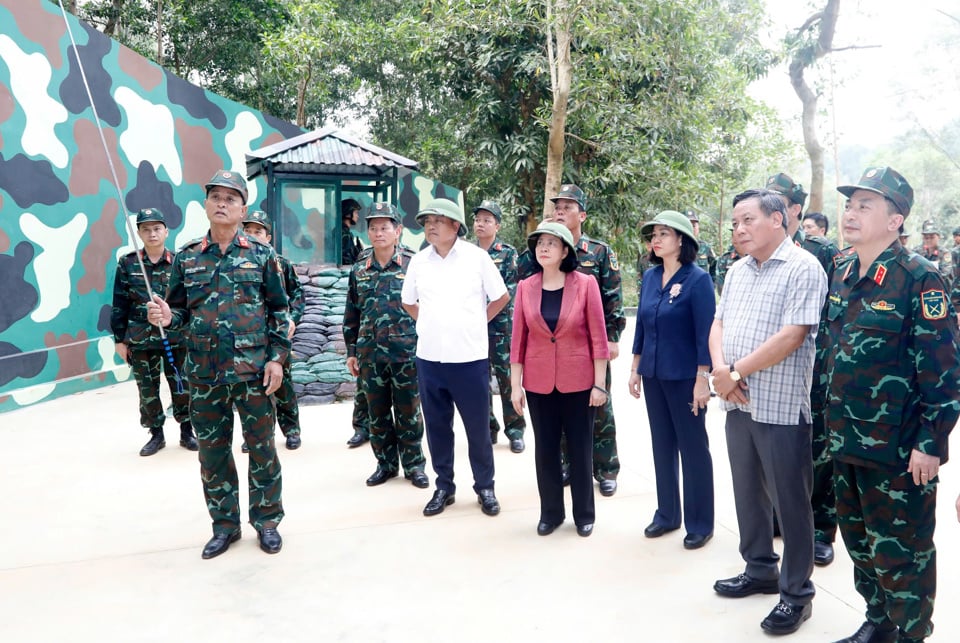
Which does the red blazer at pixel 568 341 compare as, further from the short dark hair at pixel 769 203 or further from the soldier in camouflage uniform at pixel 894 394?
the soldier in camouflage uniform at pixel 894 394

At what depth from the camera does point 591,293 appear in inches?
144

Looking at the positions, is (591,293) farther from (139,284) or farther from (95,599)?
(139,284)

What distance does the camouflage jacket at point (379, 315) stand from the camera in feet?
15.2

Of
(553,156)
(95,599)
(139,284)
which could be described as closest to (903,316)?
(95,599)

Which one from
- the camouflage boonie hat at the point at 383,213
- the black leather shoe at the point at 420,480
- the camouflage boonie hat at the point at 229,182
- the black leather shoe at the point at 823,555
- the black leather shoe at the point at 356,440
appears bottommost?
the black leather shoe at the point at 356,440

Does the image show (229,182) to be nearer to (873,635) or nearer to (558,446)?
(558,446)

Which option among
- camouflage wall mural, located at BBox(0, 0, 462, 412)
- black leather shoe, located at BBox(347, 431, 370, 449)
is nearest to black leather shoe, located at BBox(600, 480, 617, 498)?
black leather shoe, located at BBox(347, 431, 370, 449)

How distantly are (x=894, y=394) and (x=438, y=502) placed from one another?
2512mm

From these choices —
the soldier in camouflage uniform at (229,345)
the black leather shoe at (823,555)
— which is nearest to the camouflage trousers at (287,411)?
the soldier in camouflage uniform at (229,345)

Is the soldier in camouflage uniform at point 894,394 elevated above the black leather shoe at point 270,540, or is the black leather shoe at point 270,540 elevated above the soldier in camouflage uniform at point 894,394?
the soldier in camouflage uniform at point 894,394

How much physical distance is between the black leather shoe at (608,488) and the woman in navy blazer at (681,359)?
751mm

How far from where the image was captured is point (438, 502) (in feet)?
13.6

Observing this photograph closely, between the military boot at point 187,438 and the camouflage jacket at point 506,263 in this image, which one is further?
the camouflage jacket at point 506,263

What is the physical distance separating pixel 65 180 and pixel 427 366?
5.70 meters
